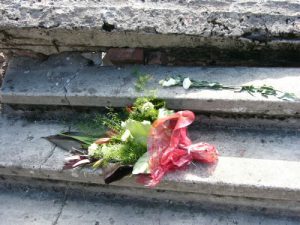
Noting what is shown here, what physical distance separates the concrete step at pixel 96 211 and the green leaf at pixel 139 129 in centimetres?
54

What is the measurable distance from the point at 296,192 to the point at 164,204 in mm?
944

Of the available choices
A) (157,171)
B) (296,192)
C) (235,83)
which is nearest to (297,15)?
(235,83)

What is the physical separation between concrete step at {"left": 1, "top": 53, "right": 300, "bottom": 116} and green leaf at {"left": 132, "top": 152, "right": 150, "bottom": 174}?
1.55 feet

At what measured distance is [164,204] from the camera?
9.70 feet

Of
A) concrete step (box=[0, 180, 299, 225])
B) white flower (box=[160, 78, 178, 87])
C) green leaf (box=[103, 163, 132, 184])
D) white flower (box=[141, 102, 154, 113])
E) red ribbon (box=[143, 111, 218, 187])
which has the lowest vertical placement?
concrete step (box=[0, 180, 299, 225])

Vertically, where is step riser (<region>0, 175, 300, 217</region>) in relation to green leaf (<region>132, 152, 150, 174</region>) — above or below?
below

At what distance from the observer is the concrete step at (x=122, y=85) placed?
9.16 ft

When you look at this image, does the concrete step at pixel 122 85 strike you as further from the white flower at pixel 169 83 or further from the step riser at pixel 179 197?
the step riser at pixel 179 197

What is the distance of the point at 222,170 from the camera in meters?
2.68

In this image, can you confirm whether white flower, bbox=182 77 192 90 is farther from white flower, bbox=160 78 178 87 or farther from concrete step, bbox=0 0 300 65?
concrete step, bbox=0 0 300 65

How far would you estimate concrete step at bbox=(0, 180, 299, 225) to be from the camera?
9.22 feet

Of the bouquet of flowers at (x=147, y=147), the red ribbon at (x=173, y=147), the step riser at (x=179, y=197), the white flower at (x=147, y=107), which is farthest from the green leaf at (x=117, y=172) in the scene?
the white flower at (x=147, y=107)

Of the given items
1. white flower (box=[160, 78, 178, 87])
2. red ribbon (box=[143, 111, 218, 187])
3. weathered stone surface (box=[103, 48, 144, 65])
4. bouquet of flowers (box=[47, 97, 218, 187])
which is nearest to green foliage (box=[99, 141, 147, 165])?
bouquet of flowers (box=[47, 97, 218, 187])

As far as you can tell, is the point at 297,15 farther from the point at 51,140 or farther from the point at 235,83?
the point at 51,140
